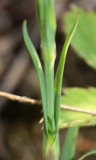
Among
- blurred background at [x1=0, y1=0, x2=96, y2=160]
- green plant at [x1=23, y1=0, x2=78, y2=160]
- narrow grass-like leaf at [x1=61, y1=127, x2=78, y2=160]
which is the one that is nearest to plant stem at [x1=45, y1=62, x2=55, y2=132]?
green plant at [x1=23, y1=0, x2=78, y2=160]

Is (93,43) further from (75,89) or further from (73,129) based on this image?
(73,129)

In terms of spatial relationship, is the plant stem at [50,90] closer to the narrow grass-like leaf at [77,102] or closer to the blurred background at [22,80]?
the narrow grass-like leaf at [77,102]

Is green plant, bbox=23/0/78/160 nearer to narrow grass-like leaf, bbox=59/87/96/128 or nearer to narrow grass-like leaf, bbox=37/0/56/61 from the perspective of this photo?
narrow grass-like leaf, bbox=37/0/56/61

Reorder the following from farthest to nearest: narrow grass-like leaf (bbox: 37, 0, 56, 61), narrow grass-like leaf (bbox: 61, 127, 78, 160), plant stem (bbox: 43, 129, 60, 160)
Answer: narrow grass-like leaf (bbox: 61, 127, 78, 160)
plant stem (bbox: 43, 129, 60, 160)
narrow grass-like leaf (bbox: 37, 0, 56, 61)

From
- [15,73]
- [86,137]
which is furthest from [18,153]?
[15,73]

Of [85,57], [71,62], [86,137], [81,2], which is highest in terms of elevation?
[85,57]

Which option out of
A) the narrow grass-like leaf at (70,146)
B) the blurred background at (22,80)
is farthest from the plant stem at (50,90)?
the blurred background at (22,80)

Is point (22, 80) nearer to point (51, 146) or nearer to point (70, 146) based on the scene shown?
point (70, 146)

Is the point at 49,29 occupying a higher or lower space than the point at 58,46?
Answer: higher
